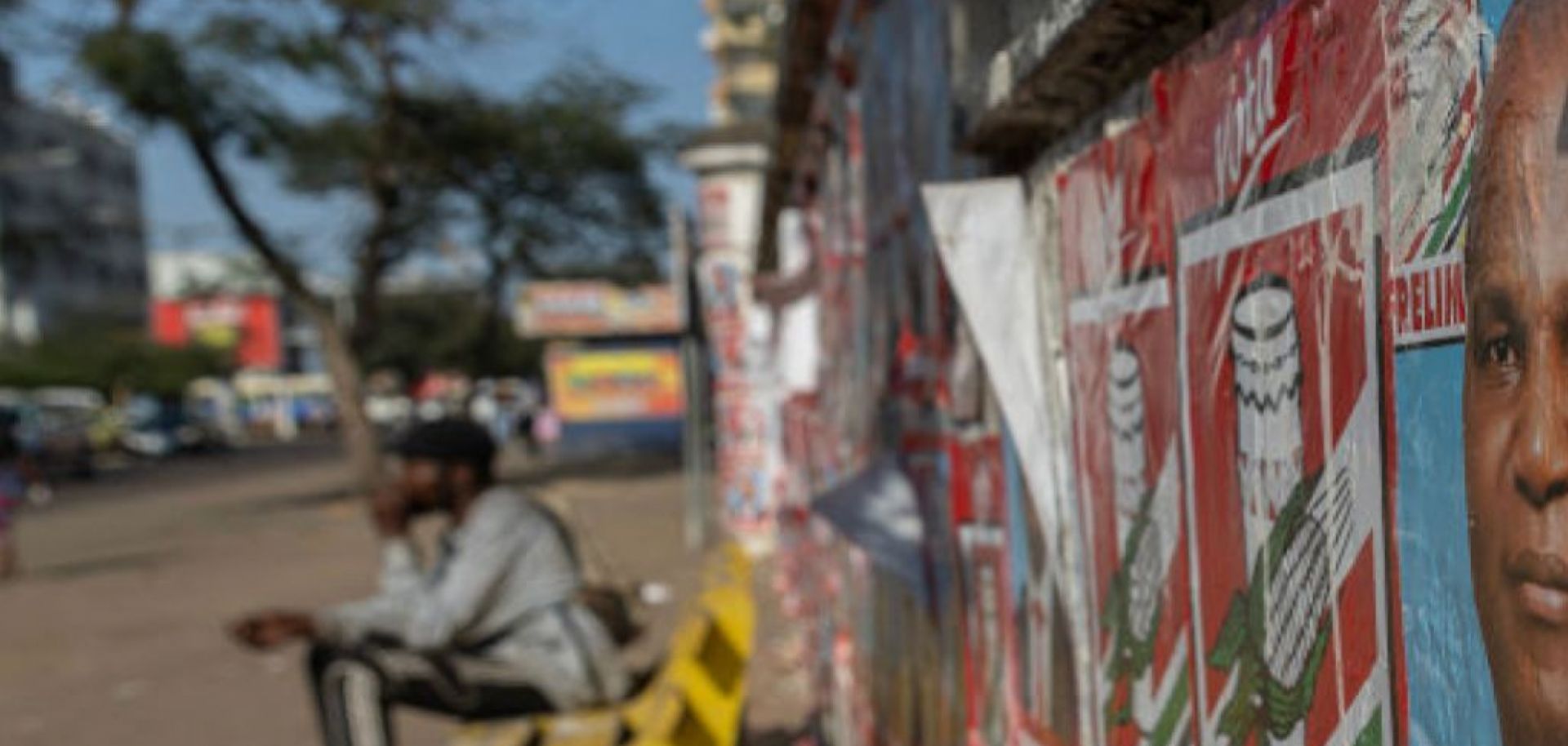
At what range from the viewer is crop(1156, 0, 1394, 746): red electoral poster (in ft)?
4.99

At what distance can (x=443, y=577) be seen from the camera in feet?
16.6

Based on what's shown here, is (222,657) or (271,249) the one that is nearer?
(222,657)

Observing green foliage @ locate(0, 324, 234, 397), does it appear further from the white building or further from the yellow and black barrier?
the yellow and black barrier

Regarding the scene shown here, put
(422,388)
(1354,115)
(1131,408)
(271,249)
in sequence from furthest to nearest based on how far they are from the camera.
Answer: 1. (422,388)
2. (271,249)
3. (1131,408)
4. (1354,115)

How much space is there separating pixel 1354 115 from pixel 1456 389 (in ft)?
0.95

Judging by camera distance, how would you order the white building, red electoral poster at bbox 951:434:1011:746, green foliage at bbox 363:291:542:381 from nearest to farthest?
red electoral poster at bbox 951:434:1011:746 → the white building → green foliage at bbox 363:291:542:381

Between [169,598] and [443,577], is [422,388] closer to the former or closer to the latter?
[169,598]

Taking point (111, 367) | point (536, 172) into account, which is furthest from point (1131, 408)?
point (111, 367)

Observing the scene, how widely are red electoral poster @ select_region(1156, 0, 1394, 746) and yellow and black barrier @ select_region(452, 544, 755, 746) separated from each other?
2870 mm

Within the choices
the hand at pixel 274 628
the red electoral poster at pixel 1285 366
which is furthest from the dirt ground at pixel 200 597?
the red electoral poster at pixel 1285 366

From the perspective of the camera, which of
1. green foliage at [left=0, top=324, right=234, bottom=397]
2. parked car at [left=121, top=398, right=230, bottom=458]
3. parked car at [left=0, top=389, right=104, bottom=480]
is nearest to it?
parked car at [left=0, top=389, right=104, bottom=480]

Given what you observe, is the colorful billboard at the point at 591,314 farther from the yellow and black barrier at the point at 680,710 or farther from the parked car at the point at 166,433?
the yellow and black barrier at the point at 680,710

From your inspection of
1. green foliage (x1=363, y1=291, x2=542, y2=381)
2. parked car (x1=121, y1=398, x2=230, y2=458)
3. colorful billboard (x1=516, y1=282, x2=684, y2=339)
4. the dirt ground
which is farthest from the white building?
the dirt ground

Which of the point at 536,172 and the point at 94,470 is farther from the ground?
the point at 536,172
